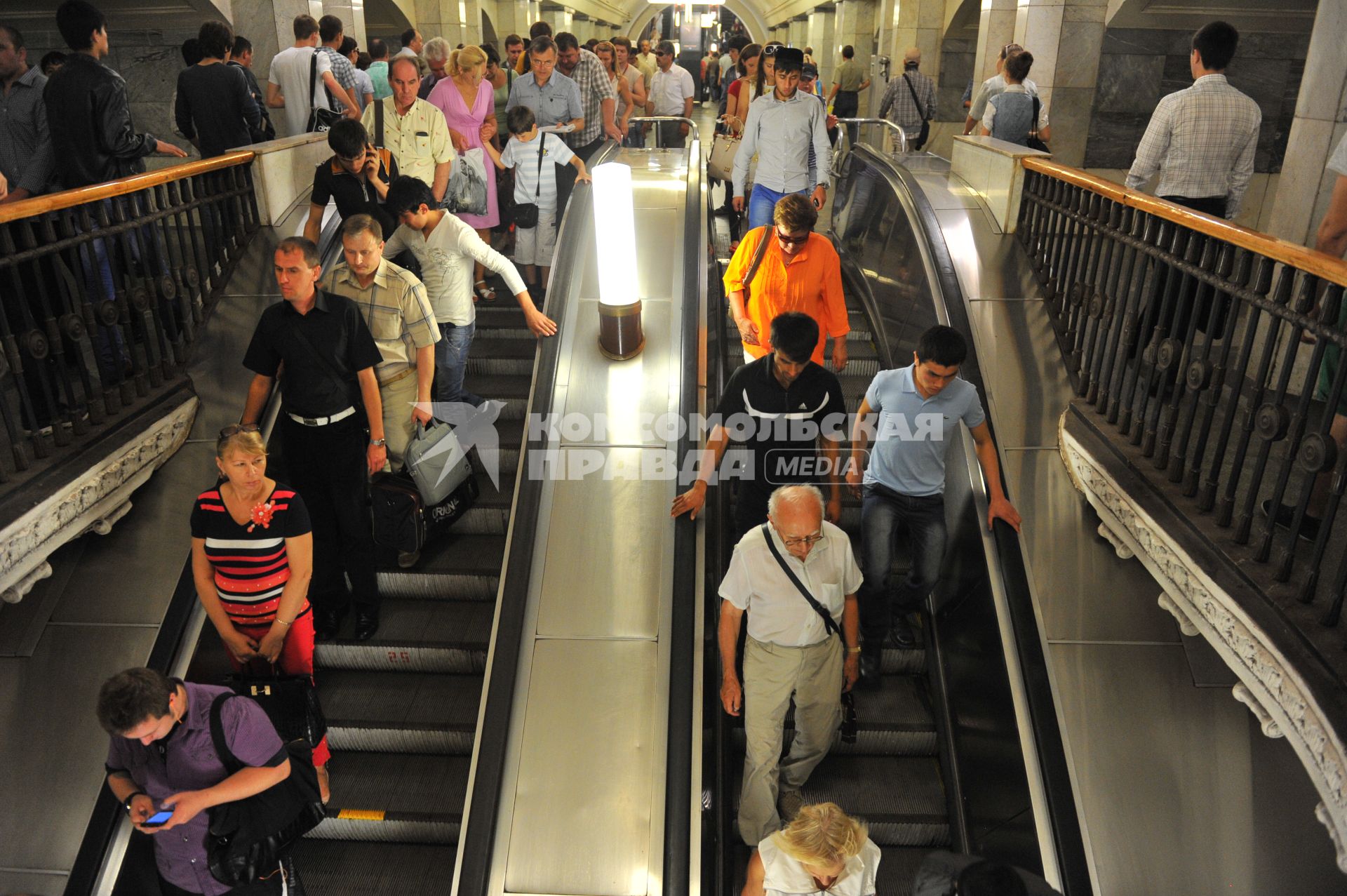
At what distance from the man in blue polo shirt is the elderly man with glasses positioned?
1.77ft

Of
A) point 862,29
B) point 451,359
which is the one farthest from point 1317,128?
point 862,29

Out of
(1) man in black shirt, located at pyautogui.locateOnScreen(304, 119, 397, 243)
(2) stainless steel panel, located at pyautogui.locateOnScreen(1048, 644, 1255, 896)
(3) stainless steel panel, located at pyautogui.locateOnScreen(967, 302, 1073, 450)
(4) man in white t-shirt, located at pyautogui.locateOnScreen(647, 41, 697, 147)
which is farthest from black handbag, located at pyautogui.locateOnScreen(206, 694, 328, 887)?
(4) man in white t-shirt, located at pyautogui.locateOnScreen(647, 41, 697, 147)

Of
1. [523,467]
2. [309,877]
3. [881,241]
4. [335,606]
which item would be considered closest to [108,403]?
[335,606]

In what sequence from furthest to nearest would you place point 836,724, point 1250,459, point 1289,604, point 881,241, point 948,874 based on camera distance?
1. point 881,241
2. point 1250,459
3. point 836,724
4. point 1289,604
5. point 948,874

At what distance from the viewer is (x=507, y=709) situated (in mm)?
3562

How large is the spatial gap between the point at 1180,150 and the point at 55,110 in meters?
5.66

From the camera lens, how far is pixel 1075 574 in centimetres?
376

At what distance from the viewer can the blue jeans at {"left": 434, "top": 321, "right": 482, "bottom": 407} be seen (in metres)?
4.80

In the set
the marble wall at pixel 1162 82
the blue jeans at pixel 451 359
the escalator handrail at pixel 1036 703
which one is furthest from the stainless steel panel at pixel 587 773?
the marble wall at pixel 1162 82

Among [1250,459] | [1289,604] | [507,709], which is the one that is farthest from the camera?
[1250,459]

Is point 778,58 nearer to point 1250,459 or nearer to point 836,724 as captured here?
point 1250,459

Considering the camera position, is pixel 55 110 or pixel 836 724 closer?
pixel 836 724

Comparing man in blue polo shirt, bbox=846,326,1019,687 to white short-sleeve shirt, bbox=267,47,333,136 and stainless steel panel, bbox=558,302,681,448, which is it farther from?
white short-sleeve shirt, bbox=267,47,333,136

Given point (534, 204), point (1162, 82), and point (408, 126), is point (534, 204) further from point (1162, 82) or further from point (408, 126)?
point (1162, 82)
